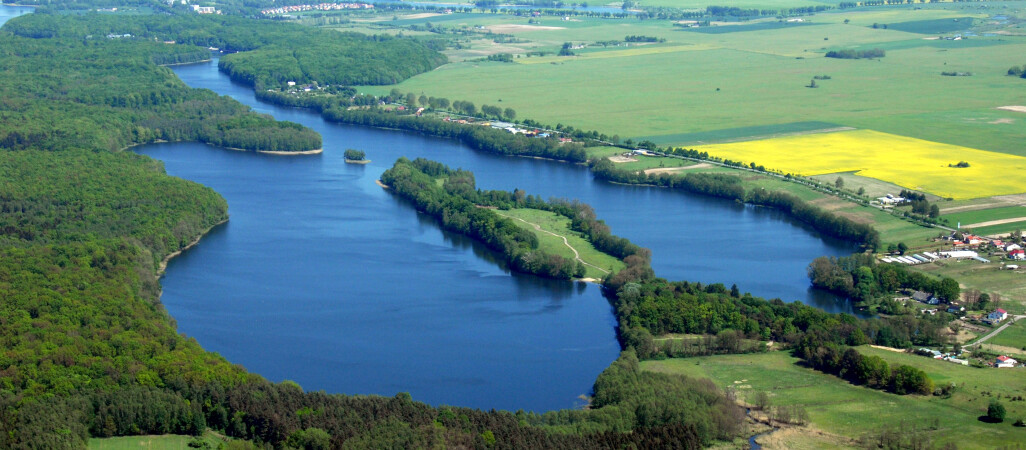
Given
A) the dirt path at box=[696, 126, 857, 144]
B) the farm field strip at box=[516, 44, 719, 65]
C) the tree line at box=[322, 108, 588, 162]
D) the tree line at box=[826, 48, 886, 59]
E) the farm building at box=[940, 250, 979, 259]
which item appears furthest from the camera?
the farm field strip at box=[516, 44, 719, 65]

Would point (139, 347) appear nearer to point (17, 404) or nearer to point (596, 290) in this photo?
point (17, 404)

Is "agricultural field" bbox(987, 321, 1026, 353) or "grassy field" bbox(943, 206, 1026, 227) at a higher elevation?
"grassy field" bbox(943, 206, 1026, 227)

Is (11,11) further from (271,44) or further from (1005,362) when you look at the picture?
(1005,362)

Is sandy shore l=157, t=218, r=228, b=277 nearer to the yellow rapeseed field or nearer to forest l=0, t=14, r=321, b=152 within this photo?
forest l=0, t=14, r=321, b=152

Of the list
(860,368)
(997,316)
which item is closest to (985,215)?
(997,316)

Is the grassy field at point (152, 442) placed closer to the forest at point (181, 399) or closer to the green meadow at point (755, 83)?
the forest at point (181, 399)

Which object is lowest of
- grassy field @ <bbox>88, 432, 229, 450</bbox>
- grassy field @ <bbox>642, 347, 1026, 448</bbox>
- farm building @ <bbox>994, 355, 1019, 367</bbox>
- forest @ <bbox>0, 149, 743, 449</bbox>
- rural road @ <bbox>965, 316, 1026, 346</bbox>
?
grassy field @ <bbox>88, 432, 229, 450</bbox>

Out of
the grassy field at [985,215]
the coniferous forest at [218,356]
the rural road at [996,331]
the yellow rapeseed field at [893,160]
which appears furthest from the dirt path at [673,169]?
the rural road at [996,331]

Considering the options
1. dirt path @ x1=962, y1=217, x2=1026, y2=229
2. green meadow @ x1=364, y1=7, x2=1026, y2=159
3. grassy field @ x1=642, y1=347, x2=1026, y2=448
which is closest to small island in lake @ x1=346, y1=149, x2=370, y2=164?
green meadow @ x1=364, y1=7, x2=1026, y2=159
